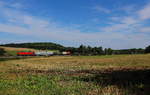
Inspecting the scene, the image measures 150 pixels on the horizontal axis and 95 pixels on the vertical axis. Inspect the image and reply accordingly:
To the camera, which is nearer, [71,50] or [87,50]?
[87,50]

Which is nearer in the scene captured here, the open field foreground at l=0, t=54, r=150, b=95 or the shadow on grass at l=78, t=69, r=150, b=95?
the open field foreground at l=0, t=54, r=150, b=95

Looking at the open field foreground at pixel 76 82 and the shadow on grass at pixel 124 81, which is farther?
the shadow on grass at pixel 124 81

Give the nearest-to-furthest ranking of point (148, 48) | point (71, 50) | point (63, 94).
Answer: point (63, 94) < point (148, 48) < point (71, 50)

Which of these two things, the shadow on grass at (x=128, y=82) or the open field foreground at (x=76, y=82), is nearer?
the open field foreground at (x=76, y=82)

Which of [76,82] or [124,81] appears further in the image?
[124,81]

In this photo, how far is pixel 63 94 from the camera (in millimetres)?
8352

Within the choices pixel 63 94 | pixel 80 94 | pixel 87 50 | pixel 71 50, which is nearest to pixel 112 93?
pixel 80 94

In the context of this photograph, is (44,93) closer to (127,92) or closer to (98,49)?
(127,92)

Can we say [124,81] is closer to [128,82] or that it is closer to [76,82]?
[128,82]

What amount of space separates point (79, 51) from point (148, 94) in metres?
120

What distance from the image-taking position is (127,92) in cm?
880

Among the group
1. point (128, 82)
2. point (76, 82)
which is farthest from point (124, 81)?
point (76, 82)

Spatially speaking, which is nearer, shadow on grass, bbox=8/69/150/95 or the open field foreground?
the open field foreground

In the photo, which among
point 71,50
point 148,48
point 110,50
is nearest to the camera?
point 148,48
